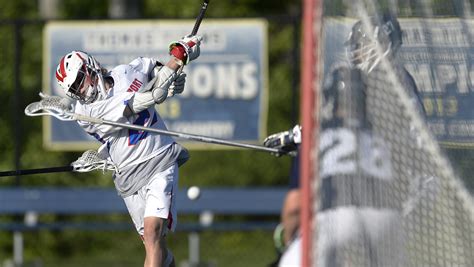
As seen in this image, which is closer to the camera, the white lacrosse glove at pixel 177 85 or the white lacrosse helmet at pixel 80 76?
the white lacrosse helmet at pixel 80 76

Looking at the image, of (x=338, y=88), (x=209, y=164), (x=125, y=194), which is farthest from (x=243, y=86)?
(x=338, y=88)

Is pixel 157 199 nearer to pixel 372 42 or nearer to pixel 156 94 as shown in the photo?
pixel 156 94

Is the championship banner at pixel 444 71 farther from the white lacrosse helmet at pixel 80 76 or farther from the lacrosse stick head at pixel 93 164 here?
the lacrosse stick head at pixel 93 164

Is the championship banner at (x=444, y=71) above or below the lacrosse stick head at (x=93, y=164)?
above

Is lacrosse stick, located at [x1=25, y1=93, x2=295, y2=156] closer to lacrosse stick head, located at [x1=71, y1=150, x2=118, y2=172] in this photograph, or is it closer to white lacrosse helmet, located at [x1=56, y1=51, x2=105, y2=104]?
white lacrosse helmet, located at [x1=56, y1=51, x2=105, y2=104]

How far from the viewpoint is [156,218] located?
8031mm

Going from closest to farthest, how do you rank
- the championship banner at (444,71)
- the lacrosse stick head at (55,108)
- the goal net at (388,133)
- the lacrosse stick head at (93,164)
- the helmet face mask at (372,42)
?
1. the goal net at (388,133)
2. the helmet face mask at (372,42)
3. the championship banner at (444,71)
4. the lacrosse stick head at (55,108)
5. the lacrosse stick head at (93,164)

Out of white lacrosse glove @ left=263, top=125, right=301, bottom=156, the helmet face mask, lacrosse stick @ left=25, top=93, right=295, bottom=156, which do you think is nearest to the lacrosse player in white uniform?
lacrosse stick @ left=25, top=93, right=295, bottom=156

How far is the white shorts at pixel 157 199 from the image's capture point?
26.6ft

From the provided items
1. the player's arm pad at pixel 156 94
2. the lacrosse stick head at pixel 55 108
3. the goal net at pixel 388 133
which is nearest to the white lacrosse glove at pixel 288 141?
the player's arm pad at pixel 156 94

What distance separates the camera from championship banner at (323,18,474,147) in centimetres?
672

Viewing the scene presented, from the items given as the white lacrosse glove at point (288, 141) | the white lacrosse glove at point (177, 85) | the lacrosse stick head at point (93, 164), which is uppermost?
the white lacrosse glove at point (177, 85)

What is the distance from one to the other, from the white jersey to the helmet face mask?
1.96 meters

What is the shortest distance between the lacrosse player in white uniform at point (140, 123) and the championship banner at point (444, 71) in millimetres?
1726
